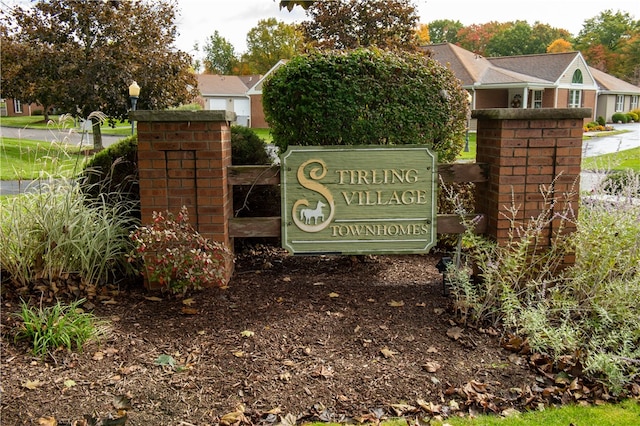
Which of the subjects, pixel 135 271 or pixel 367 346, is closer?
pixel 367 346

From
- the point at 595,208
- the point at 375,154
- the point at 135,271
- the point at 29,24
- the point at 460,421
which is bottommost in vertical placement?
the point at 460,421

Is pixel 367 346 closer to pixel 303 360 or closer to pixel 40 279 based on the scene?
pixel 303 360

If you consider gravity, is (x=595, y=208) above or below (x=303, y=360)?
above

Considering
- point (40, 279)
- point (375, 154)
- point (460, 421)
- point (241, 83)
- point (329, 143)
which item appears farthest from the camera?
point (241, 83)

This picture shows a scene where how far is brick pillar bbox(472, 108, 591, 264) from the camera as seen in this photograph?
14.4 feet

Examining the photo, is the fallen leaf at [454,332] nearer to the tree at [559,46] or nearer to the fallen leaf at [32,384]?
the fallen leaf at [32,384]

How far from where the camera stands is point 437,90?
517 centimetres

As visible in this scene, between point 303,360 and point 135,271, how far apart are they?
1873mm

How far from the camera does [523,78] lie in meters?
35.3

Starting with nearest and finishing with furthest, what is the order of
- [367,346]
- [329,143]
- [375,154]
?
1. [367,346]
2. [375,154]
3. [329,143]

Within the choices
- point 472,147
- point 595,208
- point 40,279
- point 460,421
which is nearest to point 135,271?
point 40,279

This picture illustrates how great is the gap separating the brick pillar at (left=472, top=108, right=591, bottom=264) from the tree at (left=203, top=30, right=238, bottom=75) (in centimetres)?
6847

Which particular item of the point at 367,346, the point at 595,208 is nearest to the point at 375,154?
the point at 367,346

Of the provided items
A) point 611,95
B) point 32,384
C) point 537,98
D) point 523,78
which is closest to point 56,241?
point 32,384
